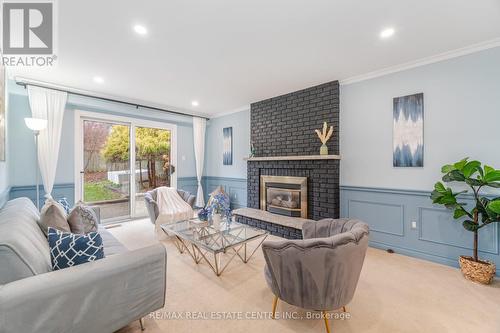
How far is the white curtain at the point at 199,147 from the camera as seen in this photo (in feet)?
18.8

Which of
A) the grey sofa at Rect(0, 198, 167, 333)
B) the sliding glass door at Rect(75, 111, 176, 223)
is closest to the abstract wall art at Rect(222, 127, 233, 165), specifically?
the sliding glass door at Rect(75, 111, 176, 223)

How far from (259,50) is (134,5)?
134 centimetres

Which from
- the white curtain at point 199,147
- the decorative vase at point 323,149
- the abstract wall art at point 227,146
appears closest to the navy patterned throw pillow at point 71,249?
the decorative vase at point 323,149

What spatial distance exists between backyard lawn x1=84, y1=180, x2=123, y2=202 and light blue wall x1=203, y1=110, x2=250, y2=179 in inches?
88.3

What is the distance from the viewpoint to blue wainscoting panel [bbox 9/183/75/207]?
343 centimetres

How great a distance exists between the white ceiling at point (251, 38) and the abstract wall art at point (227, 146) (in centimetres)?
190

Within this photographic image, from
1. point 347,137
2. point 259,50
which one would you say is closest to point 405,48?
point 347,137

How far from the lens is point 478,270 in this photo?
2.26m

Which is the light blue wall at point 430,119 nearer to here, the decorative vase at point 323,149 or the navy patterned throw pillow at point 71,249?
the decorative vase at point 323,149

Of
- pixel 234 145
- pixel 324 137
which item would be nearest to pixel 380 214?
pixel 324 137

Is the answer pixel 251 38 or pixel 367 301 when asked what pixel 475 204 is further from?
pixel 251 38

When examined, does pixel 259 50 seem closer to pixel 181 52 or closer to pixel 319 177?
pixel 181 52

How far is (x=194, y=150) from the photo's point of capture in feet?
19.1

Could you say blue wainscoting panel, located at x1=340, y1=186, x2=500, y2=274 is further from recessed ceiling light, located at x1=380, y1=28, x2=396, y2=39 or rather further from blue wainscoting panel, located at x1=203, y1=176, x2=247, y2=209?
blue wainscoting panel, located at x1=203, y1=176, x2=247, y2=209
